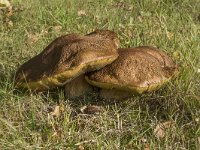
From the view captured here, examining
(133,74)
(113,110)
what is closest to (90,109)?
(113,110)

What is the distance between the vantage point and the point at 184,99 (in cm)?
280

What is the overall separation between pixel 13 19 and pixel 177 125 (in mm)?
2701

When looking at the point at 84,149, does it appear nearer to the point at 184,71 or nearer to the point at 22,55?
the point at 184,71

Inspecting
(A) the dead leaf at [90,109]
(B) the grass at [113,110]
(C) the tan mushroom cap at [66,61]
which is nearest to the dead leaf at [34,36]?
(B) the grass at [113,110]

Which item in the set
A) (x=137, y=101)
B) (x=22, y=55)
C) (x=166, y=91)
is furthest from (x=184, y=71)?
(x=22, y=55)

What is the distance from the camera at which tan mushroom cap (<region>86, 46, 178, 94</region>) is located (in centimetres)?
266

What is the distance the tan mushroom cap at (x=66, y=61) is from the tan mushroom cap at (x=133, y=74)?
7 cm

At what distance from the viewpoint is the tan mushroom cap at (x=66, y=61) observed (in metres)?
2.58

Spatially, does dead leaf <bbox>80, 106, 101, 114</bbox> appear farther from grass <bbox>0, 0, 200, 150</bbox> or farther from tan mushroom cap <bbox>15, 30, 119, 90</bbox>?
tan mushroom cap <bbox>15, 30, 119, 90</bbox>

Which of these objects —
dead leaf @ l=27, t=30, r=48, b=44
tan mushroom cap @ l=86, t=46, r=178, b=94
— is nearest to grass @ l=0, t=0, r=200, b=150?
dead leaf @ l=27, t=30, r=48, b=44

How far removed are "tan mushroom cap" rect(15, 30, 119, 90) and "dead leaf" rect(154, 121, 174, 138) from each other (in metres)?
0.55

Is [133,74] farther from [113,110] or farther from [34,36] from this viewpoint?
[34,36]

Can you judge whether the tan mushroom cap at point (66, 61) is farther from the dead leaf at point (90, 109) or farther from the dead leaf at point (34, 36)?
the dead leaf at point (34, 36)

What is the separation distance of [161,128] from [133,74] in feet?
1.34
